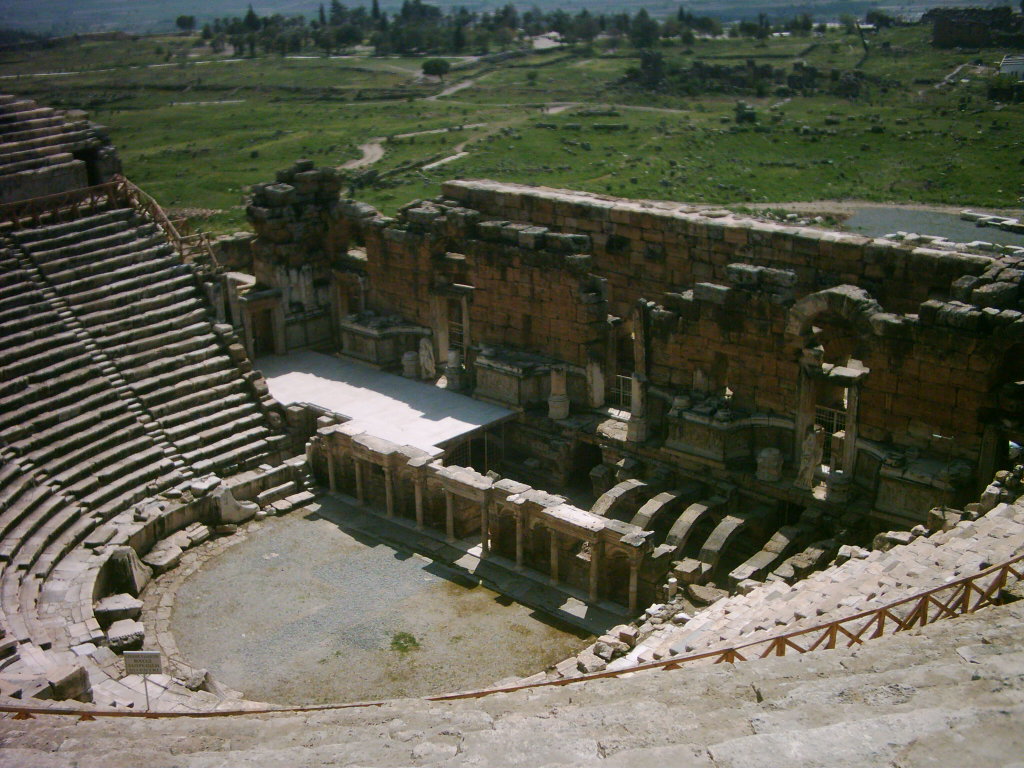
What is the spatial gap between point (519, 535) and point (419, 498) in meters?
2.58

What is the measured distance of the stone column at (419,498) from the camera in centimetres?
2236

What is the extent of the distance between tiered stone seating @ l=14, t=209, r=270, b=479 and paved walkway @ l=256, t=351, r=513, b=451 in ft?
5.47

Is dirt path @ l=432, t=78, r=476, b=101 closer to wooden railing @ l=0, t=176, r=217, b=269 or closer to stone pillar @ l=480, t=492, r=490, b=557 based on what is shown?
wooden railing @ l=0, t=176, r=217, b=269

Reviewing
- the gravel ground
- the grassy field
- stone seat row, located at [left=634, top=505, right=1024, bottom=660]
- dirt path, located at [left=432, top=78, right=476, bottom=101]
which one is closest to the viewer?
stone seat row, located at [left=634, top=505, right=1024, bottom=660]

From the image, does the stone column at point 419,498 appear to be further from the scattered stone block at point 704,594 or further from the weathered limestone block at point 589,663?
the scattered stone block at point 704,594

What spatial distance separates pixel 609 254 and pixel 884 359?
27.7 feet

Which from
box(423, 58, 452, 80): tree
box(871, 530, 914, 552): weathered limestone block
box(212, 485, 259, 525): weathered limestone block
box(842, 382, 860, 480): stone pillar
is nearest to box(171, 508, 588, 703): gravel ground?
box(212, 485, 259, 525): weathered limestone block

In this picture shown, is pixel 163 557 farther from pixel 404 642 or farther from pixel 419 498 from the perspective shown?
pixel 404 642

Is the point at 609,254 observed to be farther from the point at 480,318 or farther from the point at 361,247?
the point at 361,247

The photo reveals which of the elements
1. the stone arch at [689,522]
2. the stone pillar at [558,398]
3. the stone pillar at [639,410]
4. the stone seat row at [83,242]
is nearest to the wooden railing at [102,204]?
the stone seat row at [83,242]

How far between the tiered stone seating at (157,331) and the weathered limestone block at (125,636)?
5147 millimetres

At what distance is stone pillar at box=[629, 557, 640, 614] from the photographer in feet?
63.2

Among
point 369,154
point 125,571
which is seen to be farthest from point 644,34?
point 125,571

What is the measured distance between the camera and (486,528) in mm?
21469
